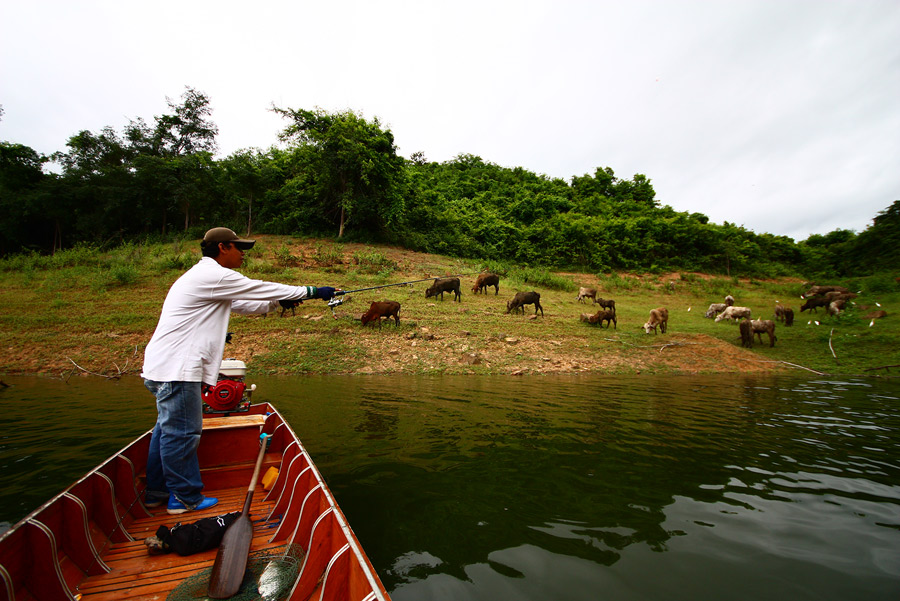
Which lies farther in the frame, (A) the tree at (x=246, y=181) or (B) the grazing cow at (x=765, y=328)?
(A) the tree at (x=246, y=181)

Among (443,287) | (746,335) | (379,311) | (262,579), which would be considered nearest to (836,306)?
(746,335)

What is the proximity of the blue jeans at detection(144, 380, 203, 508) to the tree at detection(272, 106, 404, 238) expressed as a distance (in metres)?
30.8

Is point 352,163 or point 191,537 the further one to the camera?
point 352,163

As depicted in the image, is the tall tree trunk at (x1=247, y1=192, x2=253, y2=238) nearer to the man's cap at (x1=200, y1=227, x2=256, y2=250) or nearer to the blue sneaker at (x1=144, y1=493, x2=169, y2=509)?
the man's cap at (x1=200, y1=227, x2=256, y2=250)

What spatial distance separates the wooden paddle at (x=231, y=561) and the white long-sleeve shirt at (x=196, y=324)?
4.57 ft

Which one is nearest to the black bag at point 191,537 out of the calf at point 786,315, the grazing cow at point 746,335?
the grazing cow at point 746,335

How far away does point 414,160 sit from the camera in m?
63.0

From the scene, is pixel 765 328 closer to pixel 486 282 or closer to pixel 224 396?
pixel 486 282

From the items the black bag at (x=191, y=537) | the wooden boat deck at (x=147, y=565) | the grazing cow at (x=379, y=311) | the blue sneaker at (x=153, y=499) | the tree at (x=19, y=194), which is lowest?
the blue sneaker at (x=153, y=499)

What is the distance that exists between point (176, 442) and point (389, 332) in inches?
514

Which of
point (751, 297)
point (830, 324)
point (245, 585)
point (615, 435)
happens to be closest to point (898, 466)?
point (615, 435)

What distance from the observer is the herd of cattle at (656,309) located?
1734cm

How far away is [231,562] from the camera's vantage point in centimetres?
259

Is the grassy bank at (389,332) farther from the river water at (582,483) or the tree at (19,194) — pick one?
the tree at (19,194)
